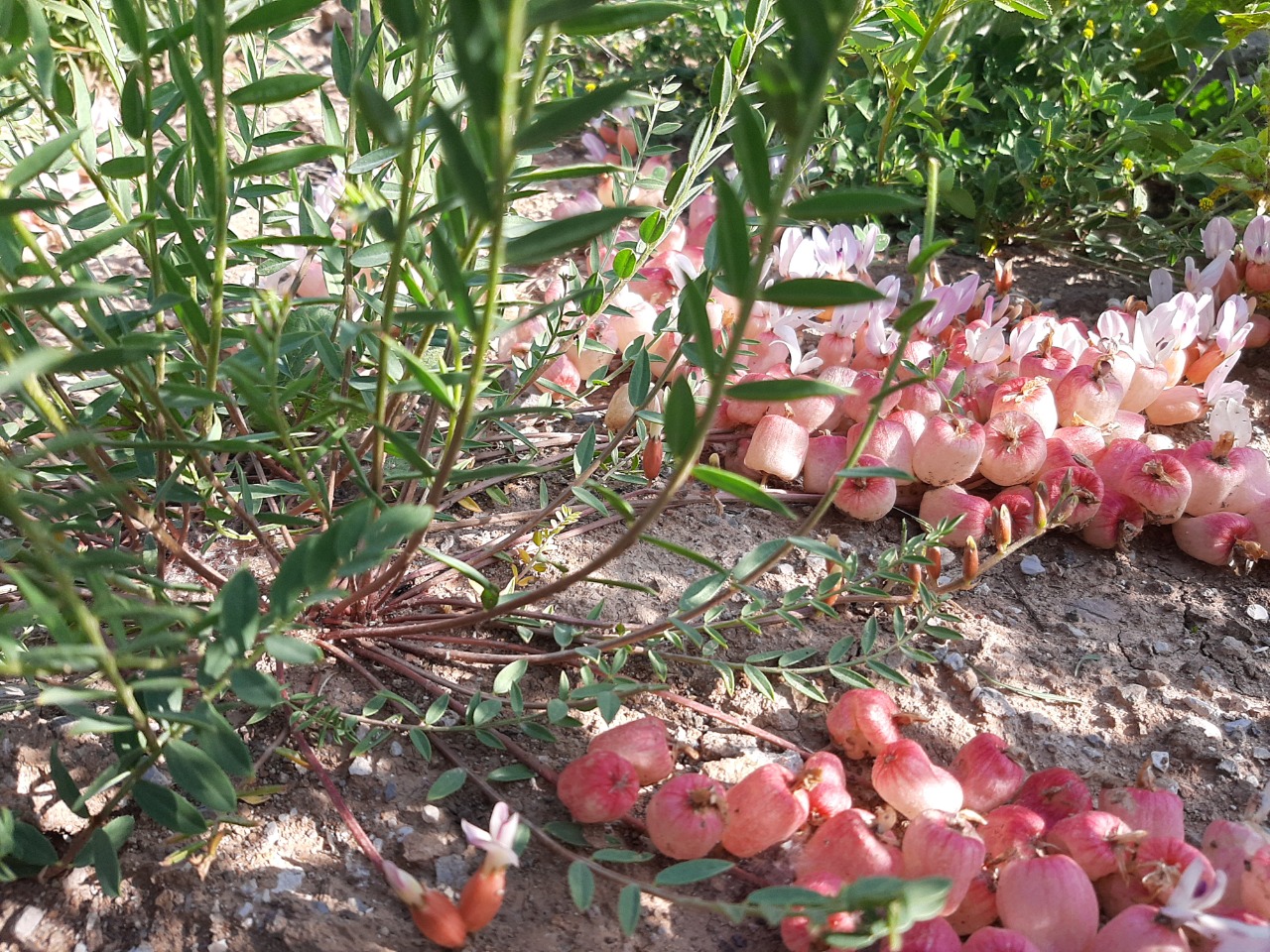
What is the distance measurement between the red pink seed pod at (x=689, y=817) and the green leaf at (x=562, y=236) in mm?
540

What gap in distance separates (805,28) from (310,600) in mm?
476

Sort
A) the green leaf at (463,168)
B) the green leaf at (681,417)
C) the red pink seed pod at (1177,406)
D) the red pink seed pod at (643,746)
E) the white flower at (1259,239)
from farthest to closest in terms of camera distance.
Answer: the white flower at (1259,239) → the red pink seed pod at (1177,406) → the red pink seed pod at (643,746) → the green leaf at (681,417) → the green leaf at (463,168)

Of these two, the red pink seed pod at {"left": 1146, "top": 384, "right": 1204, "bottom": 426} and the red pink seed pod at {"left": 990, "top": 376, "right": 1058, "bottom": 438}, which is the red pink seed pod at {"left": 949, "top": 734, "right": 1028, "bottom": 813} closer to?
the red pink seed pod at {"left": 990, "top": 376, "right": 1058, "bottom": 438}

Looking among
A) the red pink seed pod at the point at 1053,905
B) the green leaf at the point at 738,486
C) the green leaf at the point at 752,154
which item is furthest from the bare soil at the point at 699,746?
the green leaf at the point at 752,154

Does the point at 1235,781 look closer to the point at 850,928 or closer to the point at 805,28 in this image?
the point at 850,928

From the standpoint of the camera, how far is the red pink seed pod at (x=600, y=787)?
3.35 ft

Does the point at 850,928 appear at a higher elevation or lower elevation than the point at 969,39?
lower

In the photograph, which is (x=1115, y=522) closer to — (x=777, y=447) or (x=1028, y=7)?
(x=777, y=447)

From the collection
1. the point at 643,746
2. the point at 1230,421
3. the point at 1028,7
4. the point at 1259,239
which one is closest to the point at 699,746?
the point at 643,746

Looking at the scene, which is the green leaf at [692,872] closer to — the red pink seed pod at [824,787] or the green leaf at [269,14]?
the red pink seed pod at [824,787]

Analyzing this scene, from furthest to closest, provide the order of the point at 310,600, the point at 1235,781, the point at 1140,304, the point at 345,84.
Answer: the point at 1140,304
the point at 1235,781
the point at 345,84
the point at 310,600

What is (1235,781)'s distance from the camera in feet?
3.99

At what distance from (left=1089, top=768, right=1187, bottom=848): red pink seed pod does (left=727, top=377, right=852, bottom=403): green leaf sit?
24.1 inches

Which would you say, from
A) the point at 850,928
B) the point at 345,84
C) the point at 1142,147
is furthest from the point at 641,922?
the point at 1142,147
